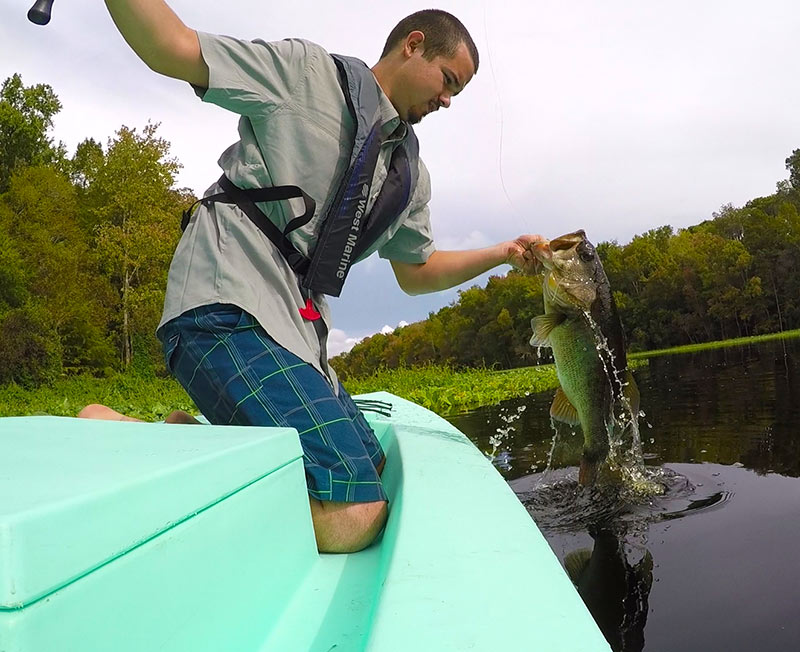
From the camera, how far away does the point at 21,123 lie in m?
26.7

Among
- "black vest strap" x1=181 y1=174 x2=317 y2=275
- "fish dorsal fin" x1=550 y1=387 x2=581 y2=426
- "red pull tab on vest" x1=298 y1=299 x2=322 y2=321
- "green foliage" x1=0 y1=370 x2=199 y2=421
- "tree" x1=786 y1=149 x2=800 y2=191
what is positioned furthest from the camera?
"tree" x1=786 y1=149 x2=800 y2=191

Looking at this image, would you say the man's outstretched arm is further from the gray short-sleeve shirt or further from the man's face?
the gray short-sleeve shirt

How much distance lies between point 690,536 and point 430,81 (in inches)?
93.3

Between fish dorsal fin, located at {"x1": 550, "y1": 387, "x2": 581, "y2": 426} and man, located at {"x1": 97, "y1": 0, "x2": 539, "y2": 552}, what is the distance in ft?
4.71

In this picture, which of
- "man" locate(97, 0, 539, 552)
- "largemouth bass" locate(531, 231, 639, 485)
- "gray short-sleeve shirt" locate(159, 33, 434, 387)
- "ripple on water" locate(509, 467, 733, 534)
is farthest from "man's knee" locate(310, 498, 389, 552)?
"largemouth bass" locate(531, 231, 639, 485)

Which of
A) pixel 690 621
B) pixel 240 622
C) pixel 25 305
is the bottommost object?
pixel 690 621

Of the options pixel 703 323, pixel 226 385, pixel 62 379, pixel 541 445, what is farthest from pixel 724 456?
pixel 703 323

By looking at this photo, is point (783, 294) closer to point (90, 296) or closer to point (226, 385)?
point (90, 296)

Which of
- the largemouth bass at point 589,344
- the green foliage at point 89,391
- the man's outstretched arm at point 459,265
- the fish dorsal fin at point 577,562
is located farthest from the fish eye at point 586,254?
the green foliage at point 89,391

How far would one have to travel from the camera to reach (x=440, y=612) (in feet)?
3.29

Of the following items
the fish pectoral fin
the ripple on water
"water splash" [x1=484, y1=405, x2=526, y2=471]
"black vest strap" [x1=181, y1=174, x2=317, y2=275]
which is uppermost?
"black vest strap" [x1=181, y1=174, x2=317, y2=275]

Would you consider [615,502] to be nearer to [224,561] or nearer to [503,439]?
[224,561]

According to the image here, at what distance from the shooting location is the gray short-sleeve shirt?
7.13 feet

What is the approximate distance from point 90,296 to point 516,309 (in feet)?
118
